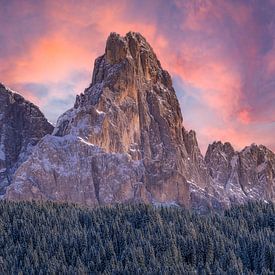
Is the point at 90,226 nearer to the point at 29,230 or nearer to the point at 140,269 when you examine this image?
the point at 29,230

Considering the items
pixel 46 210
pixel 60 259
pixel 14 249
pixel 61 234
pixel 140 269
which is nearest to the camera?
pixel 140 269

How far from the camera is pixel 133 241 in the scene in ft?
462

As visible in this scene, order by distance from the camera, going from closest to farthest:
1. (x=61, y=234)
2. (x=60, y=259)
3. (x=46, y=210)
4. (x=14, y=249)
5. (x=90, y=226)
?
(x=60, y=259) → (x=14, y=249) → (x=61, y=234) → (x=90, y=226) → (x=46, y=210)

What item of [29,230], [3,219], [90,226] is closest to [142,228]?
[90,226]

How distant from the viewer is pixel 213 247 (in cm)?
12938

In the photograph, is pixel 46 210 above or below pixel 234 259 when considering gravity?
above

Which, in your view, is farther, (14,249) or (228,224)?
(228,224)

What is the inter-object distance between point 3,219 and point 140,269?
2669 inches

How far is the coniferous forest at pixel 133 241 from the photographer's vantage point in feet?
389

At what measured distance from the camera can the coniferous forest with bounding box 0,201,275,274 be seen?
118688 millimetres

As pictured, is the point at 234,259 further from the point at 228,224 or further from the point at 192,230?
the point at 228,224

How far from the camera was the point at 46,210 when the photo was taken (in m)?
176

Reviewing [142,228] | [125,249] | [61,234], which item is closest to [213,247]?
[125,249]

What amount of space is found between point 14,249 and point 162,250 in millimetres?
37426
